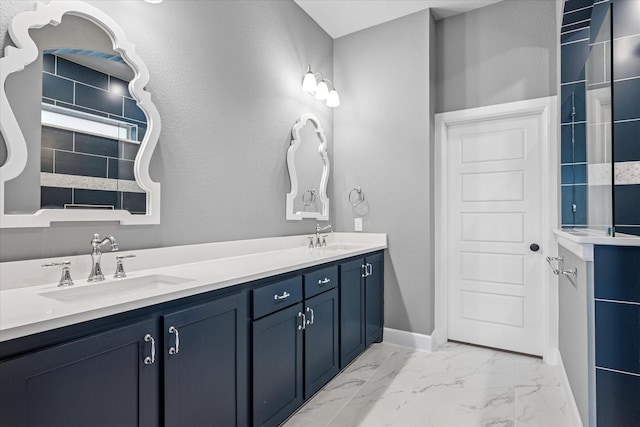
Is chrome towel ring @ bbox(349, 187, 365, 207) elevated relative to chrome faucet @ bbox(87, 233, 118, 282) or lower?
elevated

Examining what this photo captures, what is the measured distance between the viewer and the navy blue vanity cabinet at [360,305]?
242 cm

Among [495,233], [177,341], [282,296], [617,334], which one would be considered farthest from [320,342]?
[495,233]

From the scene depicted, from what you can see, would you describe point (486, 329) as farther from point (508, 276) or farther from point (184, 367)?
point (184, 367)

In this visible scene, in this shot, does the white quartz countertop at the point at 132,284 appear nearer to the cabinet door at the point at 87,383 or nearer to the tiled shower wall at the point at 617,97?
the cabinet door at the point at 87,383

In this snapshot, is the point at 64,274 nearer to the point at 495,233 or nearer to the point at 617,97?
the point at 617,97

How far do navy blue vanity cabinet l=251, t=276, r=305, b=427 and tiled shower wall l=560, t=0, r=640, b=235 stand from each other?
1.75 metres

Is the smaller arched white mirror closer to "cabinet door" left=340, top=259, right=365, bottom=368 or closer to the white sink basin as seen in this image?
"cabinet door" left=340, top=259, right=365, bottom=368

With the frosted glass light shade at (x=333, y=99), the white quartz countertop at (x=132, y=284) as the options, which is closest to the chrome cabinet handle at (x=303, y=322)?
the white quartz countertop at (x=132, y=284)

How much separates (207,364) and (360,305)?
1498mm

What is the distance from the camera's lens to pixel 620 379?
145 centimetres

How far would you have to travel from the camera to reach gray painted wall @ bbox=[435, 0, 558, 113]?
8.93 feet

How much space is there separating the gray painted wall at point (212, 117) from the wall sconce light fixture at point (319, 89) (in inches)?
4.0

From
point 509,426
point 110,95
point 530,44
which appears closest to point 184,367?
point 110,95

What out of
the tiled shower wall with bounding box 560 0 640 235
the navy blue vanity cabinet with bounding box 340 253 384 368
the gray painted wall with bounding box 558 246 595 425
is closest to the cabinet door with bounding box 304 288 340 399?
the navy blue vanity cabinet with bounding box 340 253 384 368
